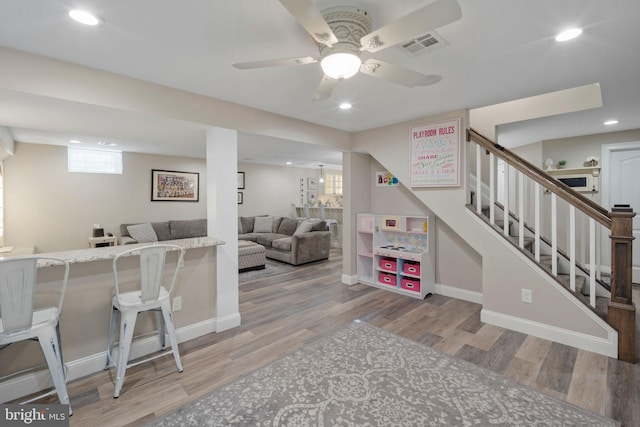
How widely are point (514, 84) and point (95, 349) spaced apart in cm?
410

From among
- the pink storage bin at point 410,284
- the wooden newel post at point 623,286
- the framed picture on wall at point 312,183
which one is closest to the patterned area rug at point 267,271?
the pink storage bin at point 410,284

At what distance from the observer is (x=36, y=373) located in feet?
6.57

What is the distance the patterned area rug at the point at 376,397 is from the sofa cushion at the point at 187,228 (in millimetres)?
4201

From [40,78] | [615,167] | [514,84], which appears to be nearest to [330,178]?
[615,167]

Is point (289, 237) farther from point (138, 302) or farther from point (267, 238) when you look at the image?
point (138, 302)

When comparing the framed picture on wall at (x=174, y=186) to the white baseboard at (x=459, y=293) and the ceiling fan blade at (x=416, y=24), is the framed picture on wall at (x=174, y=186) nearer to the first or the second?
the white baseboard at (x=459, y=293)

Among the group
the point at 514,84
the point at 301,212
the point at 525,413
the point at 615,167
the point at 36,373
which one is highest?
the point at 514,84

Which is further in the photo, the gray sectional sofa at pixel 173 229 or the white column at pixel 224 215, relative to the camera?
the gray sectional sofa at pixel 173 229

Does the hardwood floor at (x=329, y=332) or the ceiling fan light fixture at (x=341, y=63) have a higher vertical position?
the ceiling fan light fixture at (x=341, y=63)

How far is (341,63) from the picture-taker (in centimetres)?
154

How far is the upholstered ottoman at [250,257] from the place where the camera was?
5102 millimetres

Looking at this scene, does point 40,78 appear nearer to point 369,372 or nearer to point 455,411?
point 369,372

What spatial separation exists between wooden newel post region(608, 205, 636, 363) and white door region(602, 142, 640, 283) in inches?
106

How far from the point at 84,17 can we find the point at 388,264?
12.8 feet
